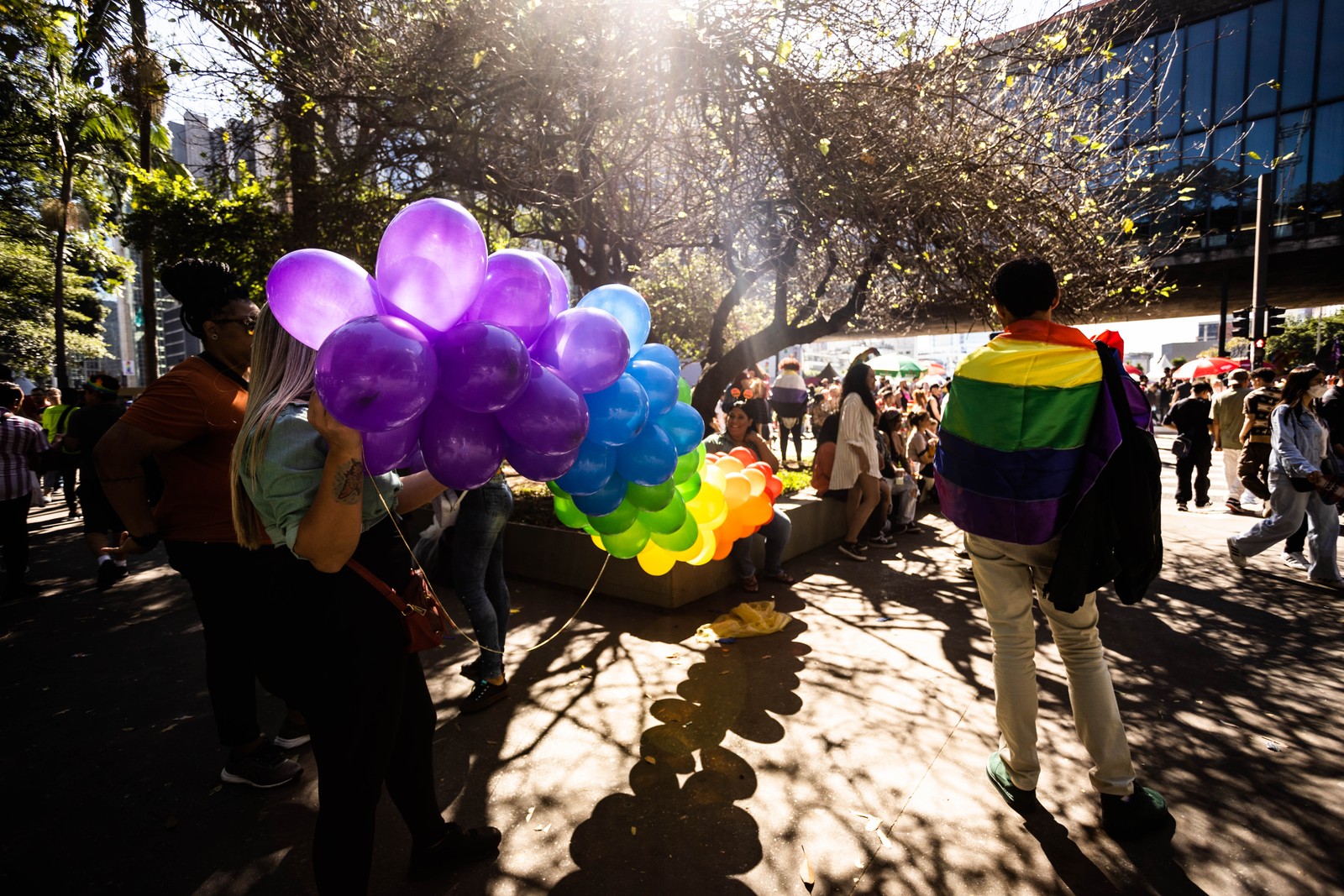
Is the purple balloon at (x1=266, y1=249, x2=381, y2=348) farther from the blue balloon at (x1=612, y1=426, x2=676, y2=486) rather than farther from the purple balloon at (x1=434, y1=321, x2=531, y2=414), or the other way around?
the blue balloon at (x1=612, y1=426, x2=676, y2=486)

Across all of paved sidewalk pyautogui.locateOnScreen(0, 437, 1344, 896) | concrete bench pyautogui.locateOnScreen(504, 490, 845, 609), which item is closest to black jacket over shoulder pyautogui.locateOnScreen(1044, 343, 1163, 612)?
paved sidewalk pyautogui.locateOnScreen(0, 437, 1344, 896)

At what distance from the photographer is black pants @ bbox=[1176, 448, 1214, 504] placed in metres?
8.74

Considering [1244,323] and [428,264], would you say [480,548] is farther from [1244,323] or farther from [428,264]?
[1244,323]

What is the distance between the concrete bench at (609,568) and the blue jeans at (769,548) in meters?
0.09

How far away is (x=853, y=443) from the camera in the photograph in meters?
6.24

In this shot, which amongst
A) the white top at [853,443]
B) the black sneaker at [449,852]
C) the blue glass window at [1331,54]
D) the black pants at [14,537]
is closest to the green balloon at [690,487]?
the black sneaker at [449,852]

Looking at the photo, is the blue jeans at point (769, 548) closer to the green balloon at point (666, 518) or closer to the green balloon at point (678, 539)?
the green balloon at point (678, 539)

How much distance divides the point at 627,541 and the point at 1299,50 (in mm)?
29278

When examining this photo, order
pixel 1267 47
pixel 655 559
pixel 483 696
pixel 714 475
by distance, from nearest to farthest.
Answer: pixel 483 696 → pixel 655 559 → pixel 714 475 → pixel 1267 47

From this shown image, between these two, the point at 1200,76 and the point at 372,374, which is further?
the point at 1200,76

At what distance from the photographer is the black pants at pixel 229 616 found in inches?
108

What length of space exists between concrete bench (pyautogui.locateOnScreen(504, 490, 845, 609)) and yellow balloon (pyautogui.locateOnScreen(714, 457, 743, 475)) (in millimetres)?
874

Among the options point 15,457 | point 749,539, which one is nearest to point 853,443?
point 749,539

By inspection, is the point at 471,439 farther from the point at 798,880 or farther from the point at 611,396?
the point at 798,880
